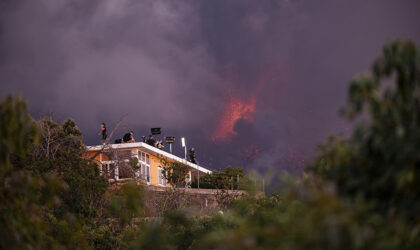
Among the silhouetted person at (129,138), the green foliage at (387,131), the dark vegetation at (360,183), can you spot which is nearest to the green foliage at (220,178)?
the silhouetted person at (129,138)

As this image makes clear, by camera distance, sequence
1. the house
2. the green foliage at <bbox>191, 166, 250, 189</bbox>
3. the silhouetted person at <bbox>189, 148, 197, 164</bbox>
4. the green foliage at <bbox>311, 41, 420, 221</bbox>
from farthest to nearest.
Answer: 1. the silhouetted person at <bbox>189, 148, 197, 164</bbox>
2. the green foliage at <bbox>191, 166, 250, 189</bbox>
3. the house
4. the green foliage at <bbox>311, 41, 420, 221</bbox>

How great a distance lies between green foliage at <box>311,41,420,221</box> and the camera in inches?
128

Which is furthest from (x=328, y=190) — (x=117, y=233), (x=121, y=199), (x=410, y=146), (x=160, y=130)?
(x=160, y=130)

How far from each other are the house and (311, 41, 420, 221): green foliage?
57.6ft

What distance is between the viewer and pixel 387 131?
334 cm

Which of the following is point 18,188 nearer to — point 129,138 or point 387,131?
point 387,131

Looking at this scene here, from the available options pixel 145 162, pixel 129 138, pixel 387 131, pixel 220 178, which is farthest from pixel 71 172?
pixel 220 178

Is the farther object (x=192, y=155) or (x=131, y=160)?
(x=192, y=155)

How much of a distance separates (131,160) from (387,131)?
60.5 feet

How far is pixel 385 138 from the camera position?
10.9 ft

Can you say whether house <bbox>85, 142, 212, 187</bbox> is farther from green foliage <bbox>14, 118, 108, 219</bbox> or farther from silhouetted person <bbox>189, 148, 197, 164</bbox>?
green foliage <bbox>14, 118, 108, 219</bbox>

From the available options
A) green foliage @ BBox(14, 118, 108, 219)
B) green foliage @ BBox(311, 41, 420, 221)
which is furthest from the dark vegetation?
green foliage @ BBox(14, 118, 108, 219)

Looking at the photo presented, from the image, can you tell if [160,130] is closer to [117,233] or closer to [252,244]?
[117,233]

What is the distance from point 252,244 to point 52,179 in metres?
3.49
